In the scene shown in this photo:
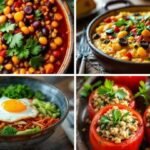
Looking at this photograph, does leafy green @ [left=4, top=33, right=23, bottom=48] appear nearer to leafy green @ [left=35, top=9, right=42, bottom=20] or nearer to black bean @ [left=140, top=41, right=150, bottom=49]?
leafy green @ [left=35, top=9, right=42, bottom=20]

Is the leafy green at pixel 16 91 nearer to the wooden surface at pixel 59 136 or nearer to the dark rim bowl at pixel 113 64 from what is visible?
the wooden surface at pixel 59 136

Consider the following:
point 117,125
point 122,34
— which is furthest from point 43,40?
point 117,125

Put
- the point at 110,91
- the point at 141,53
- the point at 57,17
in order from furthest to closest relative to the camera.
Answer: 1. the point at 110,91
2. the point at 57,17
3. the point at 141,53

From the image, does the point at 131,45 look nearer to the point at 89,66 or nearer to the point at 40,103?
the point at 89,66

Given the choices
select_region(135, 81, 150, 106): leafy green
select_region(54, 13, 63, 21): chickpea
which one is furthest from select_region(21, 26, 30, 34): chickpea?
select_region(135, 81, 150, 106): leafy green

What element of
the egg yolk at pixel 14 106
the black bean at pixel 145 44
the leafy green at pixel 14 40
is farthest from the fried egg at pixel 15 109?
the black bean at pixel 145 44

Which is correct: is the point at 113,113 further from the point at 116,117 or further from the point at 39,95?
the point at 39,95

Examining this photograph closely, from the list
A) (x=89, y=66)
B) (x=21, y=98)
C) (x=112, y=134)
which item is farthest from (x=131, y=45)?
(x=21, y=98)
